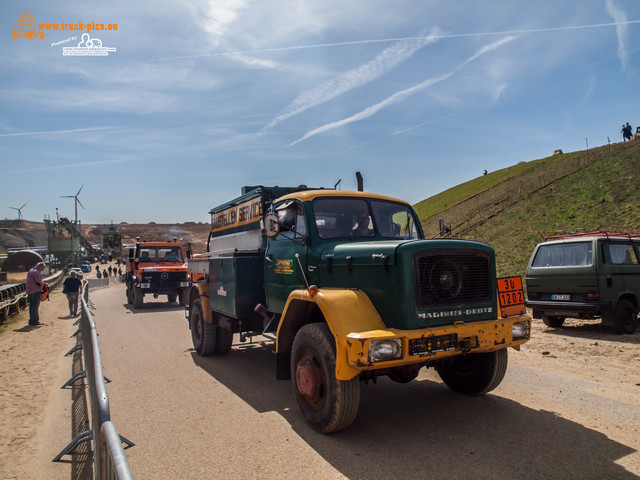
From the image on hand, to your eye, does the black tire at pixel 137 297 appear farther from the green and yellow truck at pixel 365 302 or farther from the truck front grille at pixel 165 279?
the green and yellow truck at pixel 365 302

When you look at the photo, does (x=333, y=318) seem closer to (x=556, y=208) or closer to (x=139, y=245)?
(x=139, y=245)

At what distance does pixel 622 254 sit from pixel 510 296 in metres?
6.25

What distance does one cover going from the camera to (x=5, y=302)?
13344mm

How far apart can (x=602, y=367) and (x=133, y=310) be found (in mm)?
15221

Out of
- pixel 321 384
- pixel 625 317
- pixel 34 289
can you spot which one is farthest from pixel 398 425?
pixel 34 289

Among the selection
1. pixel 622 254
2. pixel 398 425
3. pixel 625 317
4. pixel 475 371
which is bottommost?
pixel 398 425

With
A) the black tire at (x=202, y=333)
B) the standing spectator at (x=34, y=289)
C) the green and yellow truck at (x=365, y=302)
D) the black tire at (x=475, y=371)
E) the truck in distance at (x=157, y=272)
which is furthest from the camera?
the truck in distance at (x=157, y=272)

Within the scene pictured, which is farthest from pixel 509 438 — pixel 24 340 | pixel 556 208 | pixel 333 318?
pixel 556 208

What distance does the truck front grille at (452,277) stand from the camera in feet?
13.9

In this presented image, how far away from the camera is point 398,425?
14.8 ft

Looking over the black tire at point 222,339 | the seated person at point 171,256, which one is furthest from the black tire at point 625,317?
the seated person at point 171,256

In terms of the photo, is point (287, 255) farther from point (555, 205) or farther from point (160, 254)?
point (555, 205)

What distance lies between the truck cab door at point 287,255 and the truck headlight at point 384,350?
1696 mm

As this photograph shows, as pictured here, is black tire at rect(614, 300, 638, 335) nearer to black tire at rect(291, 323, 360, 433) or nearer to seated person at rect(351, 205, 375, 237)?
seated person at rect(351, 205, 375, 237)
